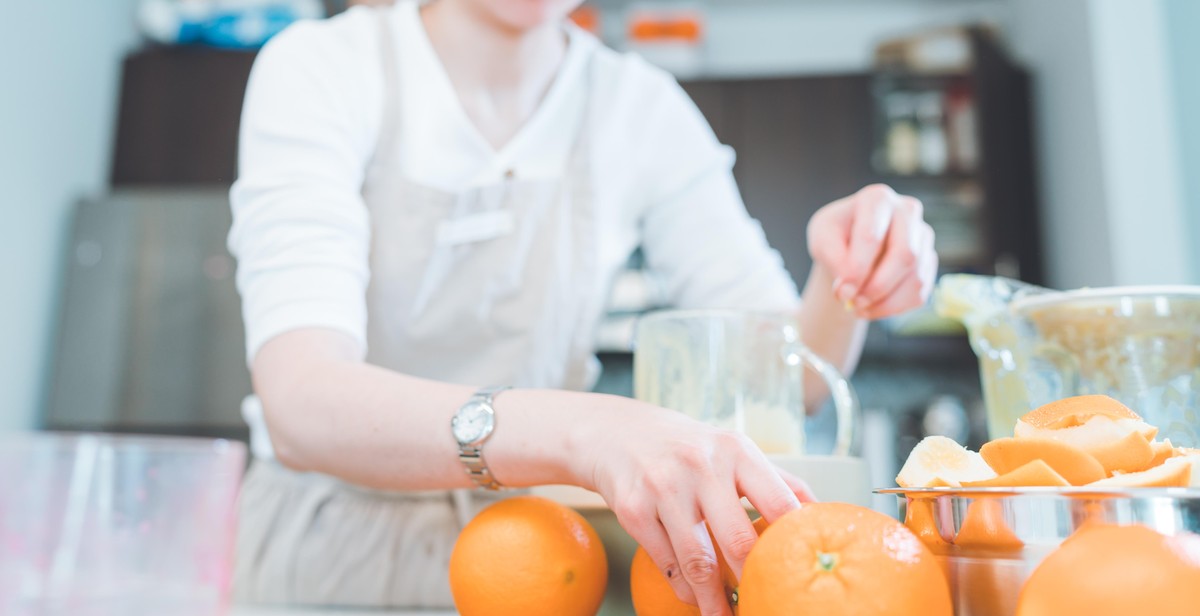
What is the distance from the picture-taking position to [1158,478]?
0.35 metres

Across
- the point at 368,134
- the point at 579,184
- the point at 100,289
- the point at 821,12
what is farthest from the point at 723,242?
the point at 821,12

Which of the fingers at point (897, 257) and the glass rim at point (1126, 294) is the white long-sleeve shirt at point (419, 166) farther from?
the glass rim at point (1126, 294)

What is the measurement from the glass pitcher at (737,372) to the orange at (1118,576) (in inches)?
11.3

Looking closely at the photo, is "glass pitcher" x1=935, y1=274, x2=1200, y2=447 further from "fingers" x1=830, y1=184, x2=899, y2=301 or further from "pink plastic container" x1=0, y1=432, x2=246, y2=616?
"pink plastic container" x1=0, y1=432, x2=246, y2=616

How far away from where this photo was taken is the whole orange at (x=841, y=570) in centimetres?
32

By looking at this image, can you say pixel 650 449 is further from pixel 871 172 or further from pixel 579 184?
pixel 871 172

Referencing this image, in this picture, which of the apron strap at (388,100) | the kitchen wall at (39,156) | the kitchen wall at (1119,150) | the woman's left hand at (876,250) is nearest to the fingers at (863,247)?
the woman's left hand at (876,250)

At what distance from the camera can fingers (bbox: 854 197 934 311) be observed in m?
A: 0.71

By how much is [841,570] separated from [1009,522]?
0.06 m

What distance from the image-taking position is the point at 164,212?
262 centimetres

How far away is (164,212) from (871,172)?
→ 204cm

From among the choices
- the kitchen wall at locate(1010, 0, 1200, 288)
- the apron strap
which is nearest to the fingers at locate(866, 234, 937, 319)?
Answer: the apron strap

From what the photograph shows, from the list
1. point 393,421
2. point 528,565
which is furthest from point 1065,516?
point 393,421

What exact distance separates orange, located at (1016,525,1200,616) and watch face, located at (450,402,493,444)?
31 cm
